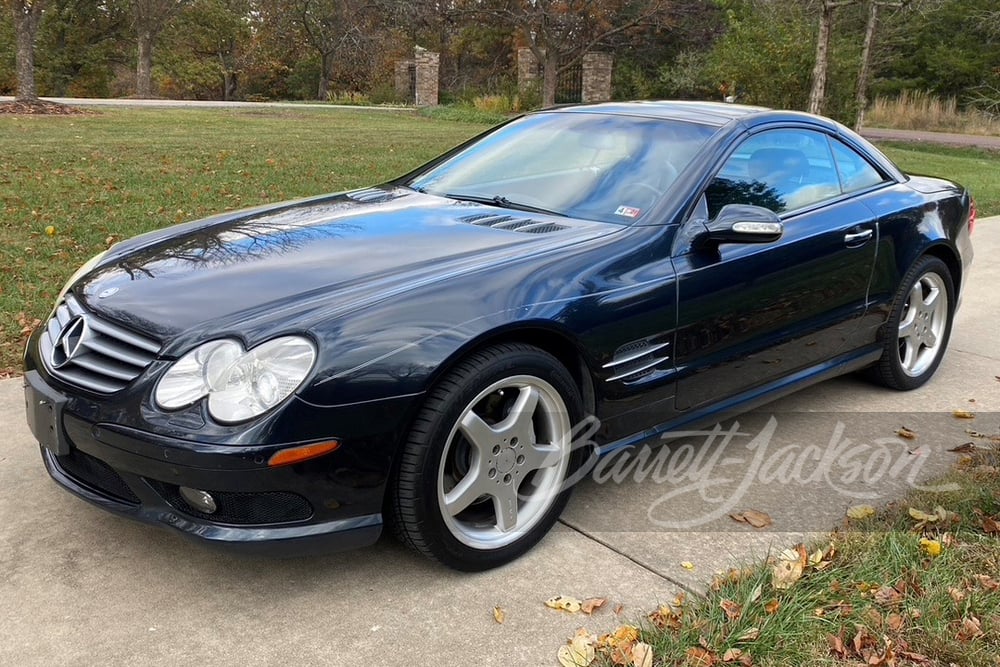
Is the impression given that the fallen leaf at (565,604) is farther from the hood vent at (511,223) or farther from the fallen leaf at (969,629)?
the hood vent at (511,223)

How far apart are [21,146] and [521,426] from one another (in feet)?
34.0

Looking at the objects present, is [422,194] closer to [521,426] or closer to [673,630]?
[521,426]

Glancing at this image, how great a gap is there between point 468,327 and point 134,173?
8.08 m

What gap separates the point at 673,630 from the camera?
252 centimetres

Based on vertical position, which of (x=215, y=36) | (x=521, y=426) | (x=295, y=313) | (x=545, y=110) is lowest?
(x=521, y=426)

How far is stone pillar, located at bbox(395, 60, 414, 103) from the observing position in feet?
111

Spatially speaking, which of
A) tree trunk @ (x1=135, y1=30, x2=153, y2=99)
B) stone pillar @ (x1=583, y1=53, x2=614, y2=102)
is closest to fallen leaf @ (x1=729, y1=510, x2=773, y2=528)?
stone pillar @ (x1=583, y1=53, x2=614, y2=102)

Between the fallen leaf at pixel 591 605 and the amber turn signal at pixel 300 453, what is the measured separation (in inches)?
34.8

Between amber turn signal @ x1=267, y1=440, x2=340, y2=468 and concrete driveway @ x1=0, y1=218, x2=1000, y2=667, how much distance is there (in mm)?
518

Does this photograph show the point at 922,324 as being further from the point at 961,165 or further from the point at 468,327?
the point at 961,165

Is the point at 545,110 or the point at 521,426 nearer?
the point at 521,426

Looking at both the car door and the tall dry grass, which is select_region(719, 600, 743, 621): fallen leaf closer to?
the car door

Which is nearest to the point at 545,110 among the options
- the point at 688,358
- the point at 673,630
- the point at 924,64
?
the point at 688,358

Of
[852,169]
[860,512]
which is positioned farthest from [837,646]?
[852,169]
